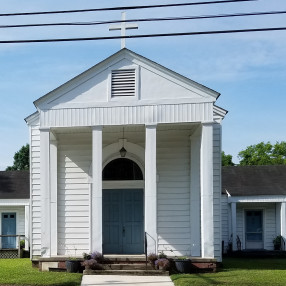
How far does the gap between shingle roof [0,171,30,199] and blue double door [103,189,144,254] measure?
812 cm

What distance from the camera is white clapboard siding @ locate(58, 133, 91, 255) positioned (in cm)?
1795

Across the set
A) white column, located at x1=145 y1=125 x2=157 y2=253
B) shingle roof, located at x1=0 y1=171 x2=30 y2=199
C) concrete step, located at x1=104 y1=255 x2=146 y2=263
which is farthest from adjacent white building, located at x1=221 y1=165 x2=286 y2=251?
white column, located at x1=145 y1=125 x2=157 y2=253

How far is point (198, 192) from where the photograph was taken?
17672 millimetres

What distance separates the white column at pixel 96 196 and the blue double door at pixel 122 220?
8.82 ft

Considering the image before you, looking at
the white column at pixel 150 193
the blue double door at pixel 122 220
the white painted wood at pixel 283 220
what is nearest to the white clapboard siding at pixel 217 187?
the white column at pixel 150 193

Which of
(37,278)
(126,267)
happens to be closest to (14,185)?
(126,267)

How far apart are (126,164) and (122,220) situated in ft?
6.25

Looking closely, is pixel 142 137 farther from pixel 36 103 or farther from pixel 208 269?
pixel 208 269

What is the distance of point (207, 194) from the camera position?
51.1 ft

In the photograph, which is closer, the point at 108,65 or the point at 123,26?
the point at 123,26

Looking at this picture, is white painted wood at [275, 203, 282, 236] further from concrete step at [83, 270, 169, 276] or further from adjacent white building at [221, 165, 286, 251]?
concrete step at [83, 270, 169, 276]

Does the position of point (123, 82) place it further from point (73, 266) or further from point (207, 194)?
point (73, 266)

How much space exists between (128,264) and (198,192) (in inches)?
143

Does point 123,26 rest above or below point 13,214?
above
